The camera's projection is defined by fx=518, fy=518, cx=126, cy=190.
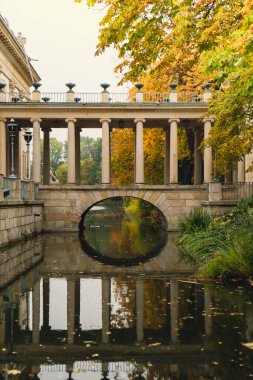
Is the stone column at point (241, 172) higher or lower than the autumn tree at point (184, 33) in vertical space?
lower

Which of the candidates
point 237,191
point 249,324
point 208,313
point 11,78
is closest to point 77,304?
point 208,313

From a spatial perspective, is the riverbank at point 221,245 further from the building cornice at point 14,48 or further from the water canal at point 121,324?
the building cornice at point 14,48

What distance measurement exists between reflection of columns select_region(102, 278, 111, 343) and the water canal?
2 cm

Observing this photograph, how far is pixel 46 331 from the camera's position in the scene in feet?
25.0

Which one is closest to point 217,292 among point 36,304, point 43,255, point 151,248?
point 36,304

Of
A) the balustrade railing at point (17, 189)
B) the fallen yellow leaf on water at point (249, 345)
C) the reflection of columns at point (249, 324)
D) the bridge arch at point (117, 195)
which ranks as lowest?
the reflection of columns at point (249, 324)

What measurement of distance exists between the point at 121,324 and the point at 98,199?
22.0 metres

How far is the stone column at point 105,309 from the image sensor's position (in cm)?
735

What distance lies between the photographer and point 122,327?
25.6 ft

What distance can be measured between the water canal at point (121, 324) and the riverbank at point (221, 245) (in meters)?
0.56

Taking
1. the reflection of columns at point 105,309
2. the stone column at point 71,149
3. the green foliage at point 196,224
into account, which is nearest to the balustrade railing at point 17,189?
the stone column at point 71,149

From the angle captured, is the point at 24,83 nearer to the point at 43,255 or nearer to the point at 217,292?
the point at 43,255

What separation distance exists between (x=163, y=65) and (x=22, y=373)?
901 cm

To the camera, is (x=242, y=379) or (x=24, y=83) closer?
(x=242, y=379)
